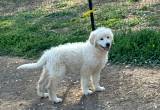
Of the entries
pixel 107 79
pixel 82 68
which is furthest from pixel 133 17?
pixel 82 68

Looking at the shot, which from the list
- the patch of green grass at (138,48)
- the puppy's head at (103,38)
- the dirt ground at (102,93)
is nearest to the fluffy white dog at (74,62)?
the puppy's head at (103,38)

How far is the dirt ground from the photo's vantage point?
21.7ft

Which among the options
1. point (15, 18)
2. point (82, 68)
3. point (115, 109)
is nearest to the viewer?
point (115, 109)

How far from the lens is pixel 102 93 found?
707 centimetres

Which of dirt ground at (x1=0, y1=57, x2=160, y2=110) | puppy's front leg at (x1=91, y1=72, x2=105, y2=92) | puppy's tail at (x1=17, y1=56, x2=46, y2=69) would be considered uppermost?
puppy's tail at (x1=17, y1=56, x2=46, y2=69)

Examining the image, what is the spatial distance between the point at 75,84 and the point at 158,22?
310 centimetres

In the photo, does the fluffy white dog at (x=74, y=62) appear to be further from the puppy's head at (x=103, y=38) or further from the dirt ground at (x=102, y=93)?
the dirt ground at (x=102, y=93)

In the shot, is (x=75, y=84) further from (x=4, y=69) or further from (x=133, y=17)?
(x=133, y=17)

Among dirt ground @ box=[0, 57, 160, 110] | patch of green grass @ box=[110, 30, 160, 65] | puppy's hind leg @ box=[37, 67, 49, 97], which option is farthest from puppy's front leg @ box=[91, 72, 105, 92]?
patch of green grass @ box=[110, 30, 160, 65]

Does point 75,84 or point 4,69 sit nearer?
point 75,84

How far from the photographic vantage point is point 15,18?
12.7 m

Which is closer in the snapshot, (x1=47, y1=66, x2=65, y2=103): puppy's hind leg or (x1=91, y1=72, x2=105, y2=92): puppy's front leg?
(x1=47, y1=66, x2=65, y2=103): puppy's hind leg

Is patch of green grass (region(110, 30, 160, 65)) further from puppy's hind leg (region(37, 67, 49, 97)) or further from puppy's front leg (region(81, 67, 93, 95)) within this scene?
puppy's hind leg (region(37, 67, 49, 97))

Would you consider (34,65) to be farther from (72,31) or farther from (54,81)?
(72,31)
